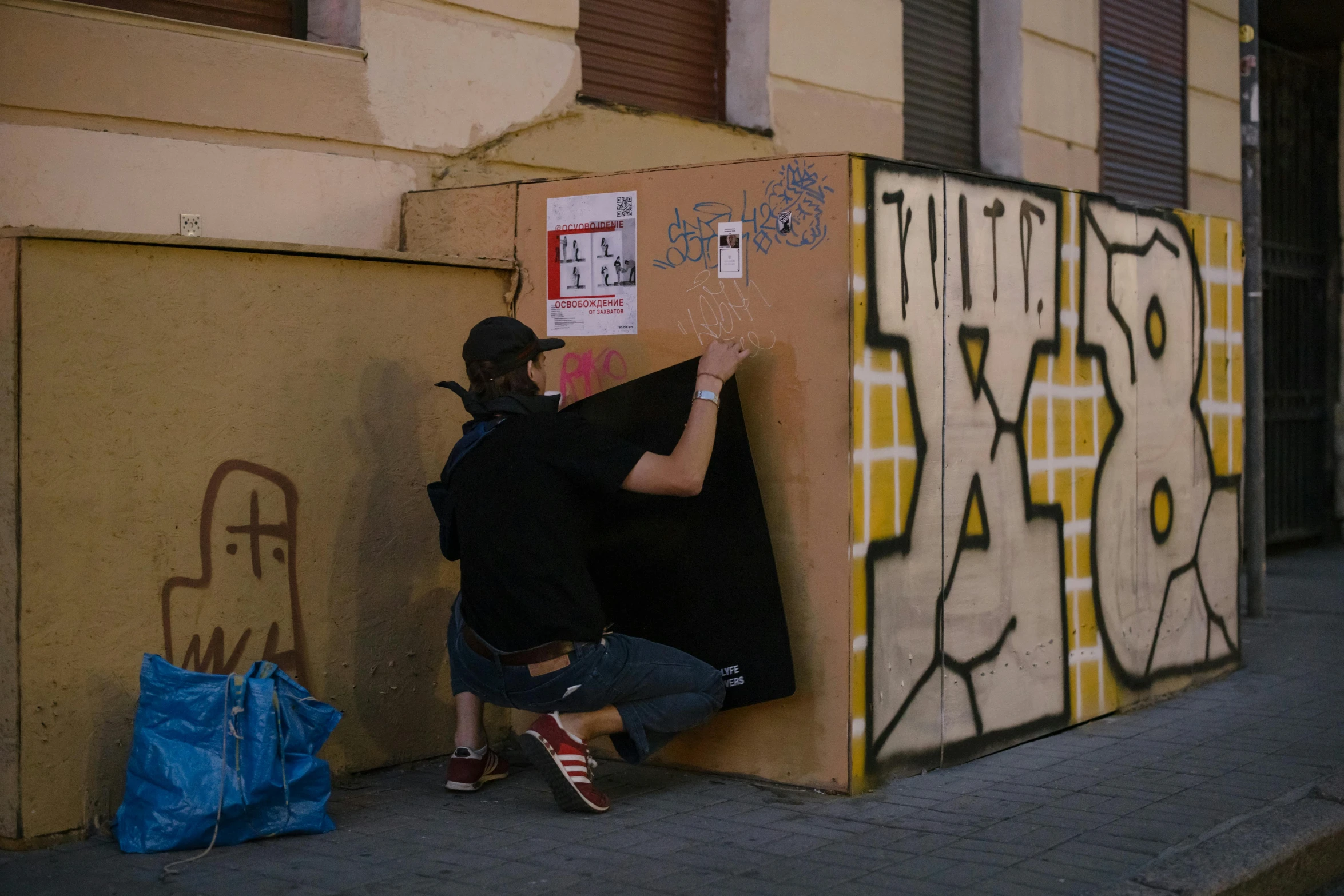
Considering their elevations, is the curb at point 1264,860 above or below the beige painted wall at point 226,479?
below

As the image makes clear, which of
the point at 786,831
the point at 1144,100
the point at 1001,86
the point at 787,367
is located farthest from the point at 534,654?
the point at 1144,100

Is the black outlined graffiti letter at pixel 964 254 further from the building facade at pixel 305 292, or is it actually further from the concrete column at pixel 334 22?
the concrete column at pixel 334 22

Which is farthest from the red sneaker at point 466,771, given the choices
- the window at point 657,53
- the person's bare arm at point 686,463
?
the window at point 657,53

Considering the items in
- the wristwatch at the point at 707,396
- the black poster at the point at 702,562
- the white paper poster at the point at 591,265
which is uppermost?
the white paper poster at the point at 591,265

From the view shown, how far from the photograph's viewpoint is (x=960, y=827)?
4.21 metres

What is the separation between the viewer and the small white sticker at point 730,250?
468cm

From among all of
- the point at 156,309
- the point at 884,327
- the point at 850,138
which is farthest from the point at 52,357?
the point at 850,138

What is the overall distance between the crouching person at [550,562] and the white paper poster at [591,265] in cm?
56

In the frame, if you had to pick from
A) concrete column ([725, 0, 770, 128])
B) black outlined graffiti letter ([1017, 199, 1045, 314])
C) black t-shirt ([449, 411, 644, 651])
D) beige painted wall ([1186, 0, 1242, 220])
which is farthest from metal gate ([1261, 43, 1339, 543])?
A: black t-shirt ([449, 411, 644, 651])

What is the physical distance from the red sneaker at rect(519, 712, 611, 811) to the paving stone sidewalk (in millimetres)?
66

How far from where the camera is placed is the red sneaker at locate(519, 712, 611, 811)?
4.26 meters

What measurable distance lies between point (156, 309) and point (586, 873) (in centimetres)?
204

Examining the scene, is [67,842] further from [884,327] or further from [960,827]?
[884,327]

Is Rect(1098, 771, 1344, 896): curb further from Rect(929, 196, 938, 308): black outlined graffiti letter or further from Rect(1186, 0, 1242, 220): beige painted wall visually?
Rect(1186, 0, 1242, 220): beige painted wall
